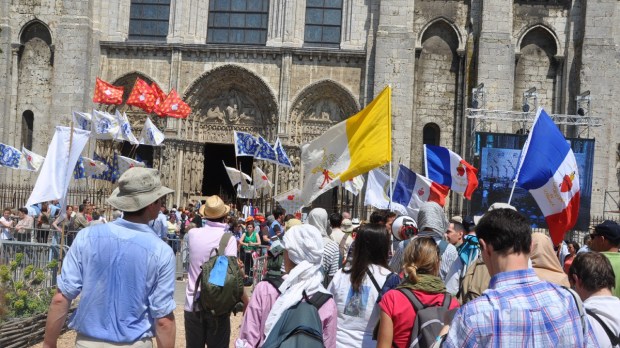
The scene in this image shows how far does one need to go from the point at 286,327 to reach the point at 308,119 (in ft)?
76.1

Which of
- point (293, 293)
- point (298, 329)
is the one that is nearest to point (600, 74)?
point (293, 293)

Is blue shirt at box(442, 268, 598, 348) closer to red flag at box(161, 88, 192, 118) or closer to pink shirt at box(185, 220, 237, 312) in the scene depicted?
pink shirt at box(185, 220, 237, 312)

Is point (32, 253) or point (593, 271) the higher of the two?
point (593, 271)

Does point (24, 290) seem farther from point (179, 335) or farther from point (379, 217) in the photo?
point (379, 217)

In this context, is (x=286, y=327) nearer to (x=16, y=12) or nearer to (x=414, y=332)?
(x=414, y=332)

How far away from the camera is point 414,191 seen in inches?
596

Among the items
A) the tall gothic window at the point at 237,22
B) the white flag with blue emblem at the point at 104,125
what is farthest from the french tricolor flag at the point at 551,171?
the tall gothic window at the point at 237,22

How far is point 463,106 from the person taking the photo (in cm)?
2678

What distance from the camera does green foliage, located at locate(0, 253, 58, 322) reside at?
9969mm

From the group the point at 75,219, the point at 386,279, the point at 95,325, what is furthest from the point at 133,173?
the point at 75,219

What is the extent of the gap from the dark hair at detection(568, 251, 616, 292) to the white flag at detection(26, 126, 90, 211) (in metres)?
8.21

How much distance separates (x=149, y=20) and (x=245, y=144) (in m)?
8.40

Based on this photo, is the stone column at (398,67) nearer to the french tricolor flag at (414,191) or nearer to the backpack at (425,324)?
the french tricolor flag at (414,191)

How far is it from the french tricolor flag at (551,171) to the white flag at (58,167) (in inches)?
242
